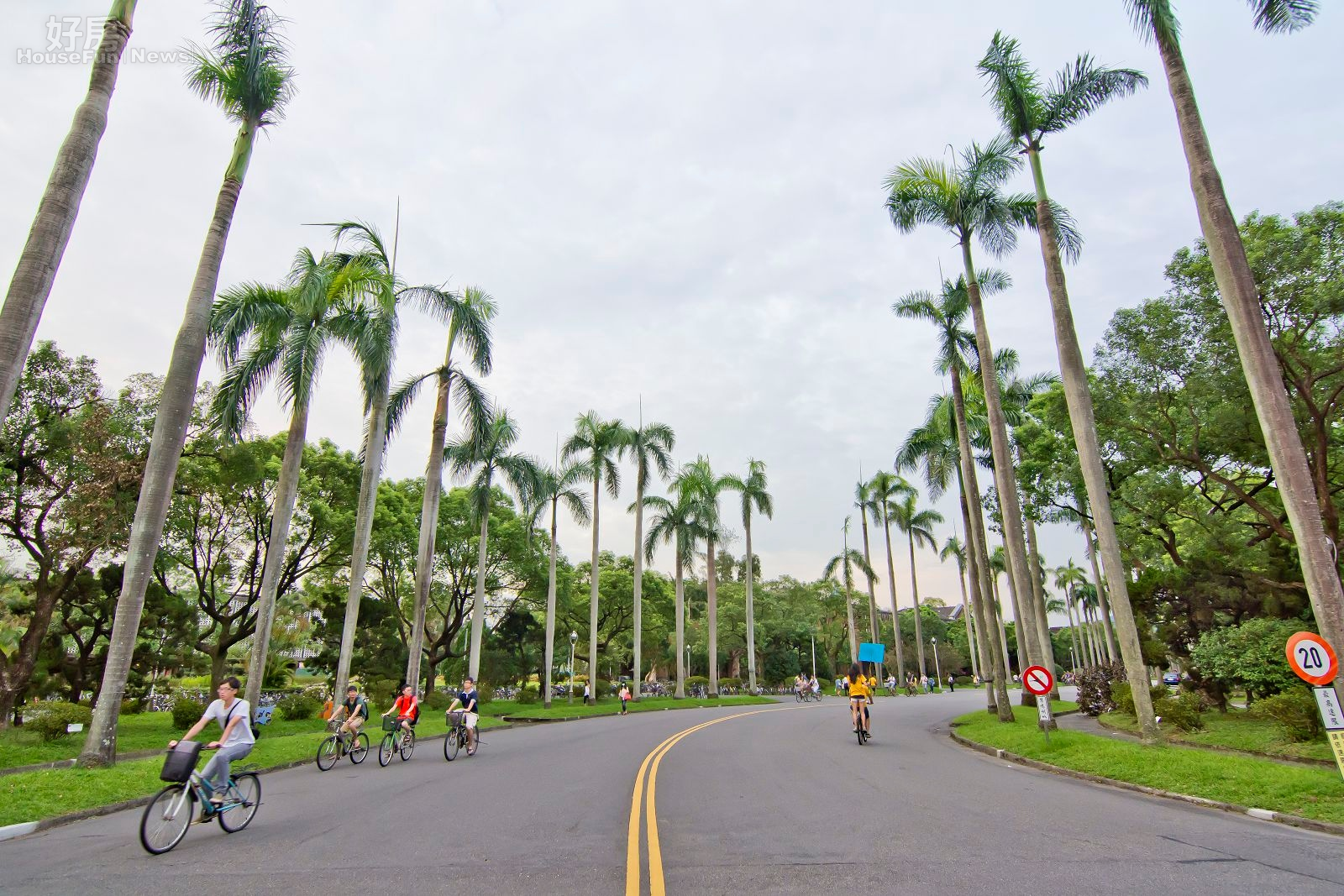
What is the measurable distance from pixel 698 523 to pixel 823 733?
25.8 meters

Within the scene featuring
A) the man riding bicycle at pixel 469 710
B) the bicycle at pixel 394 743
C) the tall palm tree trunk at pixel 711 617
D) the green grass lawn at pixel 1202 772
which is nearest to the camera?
the green grass lawn at pixel 1202 772

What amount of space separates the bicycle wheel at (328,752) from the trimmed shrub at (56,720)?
310 inches

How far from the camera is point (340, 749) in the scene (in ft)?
47.0

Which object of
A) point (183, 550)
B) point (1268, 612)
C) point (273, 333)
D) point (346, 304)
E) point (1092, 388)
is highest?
point (346, 304)

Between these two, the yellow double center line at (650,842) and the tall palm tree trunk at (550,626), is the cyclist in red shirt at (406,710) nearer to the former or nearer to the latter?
the yellow double center line at (650,842)

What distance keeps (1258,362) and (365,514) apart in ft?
71.8

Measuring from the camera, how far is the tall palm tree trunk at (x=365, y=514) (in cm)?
2100

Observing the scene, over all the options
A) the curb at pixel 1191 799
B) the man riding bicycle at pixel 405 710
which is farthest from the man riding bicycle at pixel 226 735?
the curb at pixel 1191 799

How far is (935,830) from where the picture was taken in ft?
24.3

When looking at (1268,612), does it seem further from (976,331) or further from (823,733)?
(823,733)

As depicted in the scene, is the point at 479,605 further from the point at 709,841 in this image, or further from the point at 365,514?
the point at 709,841

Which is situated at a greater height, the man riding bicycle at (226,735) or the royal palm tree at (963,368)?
the royal palm tree at (963,368)

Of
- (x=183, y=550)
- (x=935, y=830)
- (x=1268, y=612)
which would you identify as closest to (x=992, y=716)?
(x=1268, y=612)

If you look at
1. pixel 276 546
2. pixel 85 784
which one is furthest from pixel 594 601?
pixel 85 784
